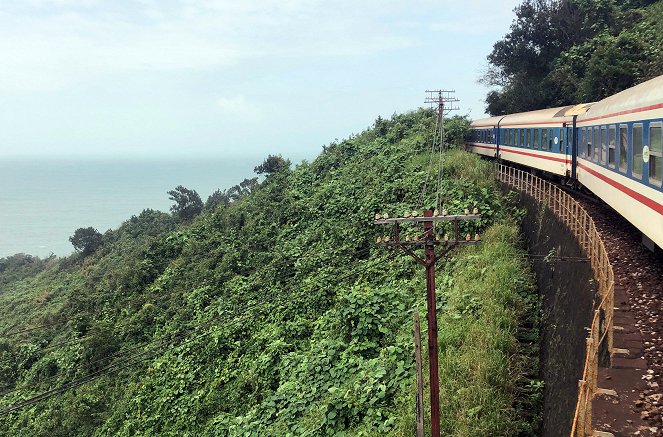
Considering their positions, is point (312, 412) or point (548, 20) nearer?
point (312, 412)

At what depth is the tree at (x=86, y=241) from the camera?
4356 centimetres

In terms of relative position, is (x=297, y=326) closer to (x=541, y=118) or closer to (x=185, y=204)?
(x=541, y=118)

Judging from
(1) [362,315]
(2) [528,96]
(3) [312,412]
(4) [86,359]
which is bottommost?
(4) [86,359]

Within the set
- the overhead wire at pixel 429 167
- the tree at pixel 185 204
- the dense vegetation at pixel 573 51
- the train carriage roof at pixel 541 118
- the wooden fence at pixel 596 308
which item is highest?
the dense vegetation at pixel 573 51

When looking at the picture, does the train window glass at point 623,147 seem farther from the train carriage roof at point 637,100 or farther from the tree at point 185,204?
the tree at point 185,204

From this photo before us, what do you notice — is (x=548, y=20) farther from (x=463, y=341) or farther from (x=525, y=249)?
(x=463, y=341)

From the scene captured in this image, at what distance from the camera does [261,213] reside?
24.7 m

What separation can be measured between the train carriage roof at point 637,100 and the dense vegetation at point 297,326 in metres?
4.31

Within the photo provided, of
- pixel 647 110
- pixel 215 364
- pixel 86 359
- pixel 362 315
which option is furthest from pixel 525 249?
pixel 86 359

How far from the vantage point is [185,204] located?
45.4m

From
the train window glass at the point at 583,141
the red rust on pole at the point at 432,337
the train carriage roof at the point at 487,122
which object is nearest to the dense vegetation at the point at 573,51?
the train carriage roof at the point at 487,122

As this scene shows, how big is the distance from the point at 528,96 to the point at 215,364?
2885cm

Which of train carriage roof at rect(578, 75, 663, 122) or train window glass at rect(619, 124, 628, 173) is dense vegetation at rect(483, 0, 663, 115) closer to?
train carriage roof at rect(578, 75, 663, 122)

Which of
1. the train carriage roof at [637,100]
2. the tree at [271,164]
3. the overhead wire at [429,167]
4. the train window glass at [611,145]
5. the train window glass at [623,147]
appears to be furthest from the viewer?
the tree at [271,164]
